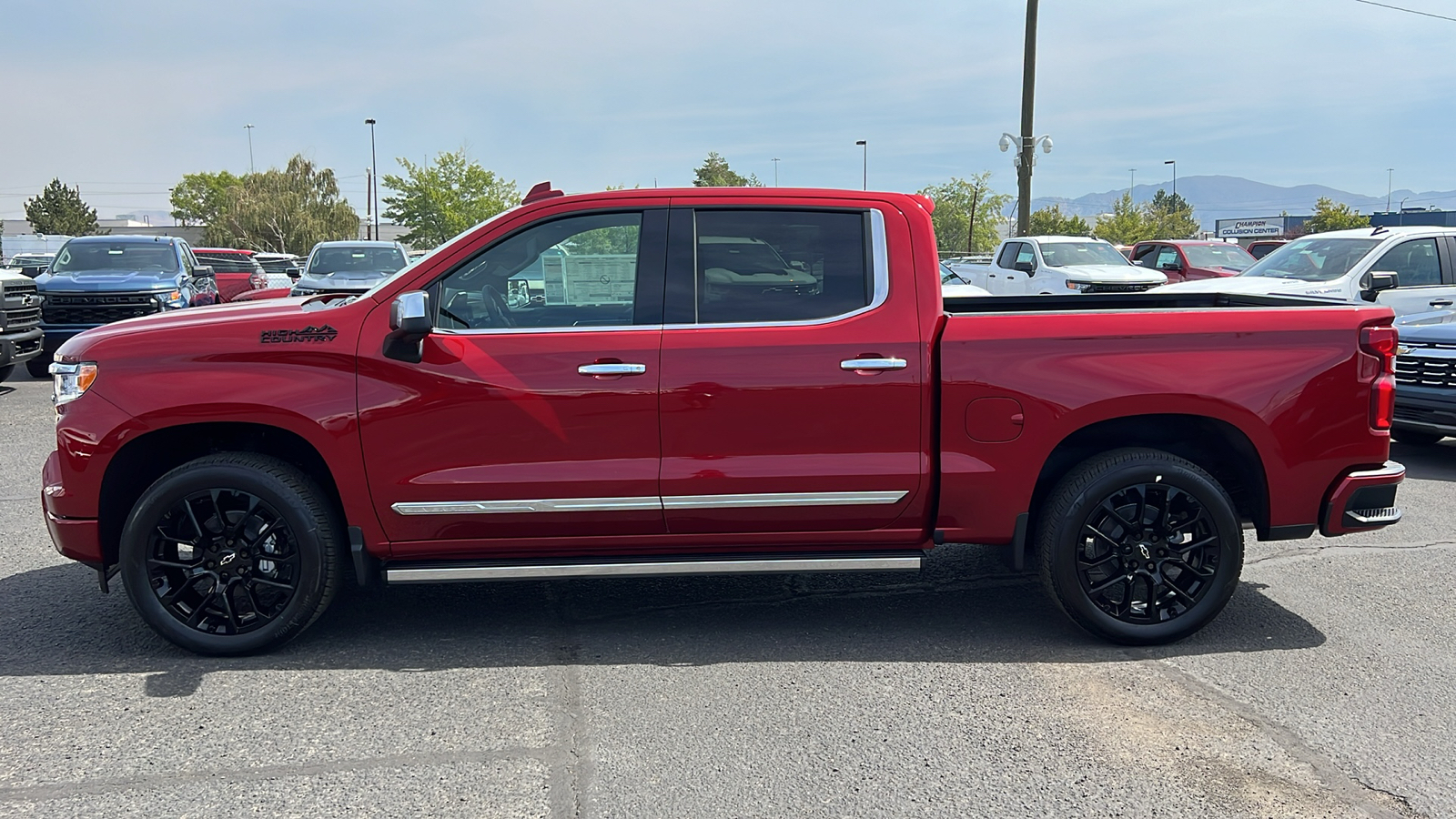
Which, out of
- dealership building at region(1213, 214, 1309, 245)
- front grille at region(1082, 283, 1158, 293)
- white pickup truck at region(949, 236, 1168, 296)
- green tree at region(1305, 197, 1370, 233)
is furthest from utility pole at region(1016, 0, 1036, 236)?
dealership building at region(1213, 214, 1309, 245)

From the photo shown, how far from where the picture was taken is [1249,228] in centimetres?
9050

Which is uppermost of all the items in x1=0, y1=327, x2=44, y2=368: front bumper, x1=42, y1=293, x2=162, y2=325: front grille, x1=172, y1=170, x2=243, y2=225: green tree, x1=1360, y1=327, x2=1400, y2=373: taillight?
x1=172, y1=170, x2=243, y2=225: green tree

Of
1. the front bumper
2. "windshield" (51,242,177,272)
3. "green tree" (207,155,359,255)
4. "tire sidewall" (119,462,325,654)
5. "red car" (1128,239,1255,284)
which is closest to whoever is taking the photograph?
"tire sidewall" (119,462,325,654)

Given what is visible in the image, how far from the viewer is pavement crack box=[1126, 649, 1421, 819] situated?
3371 millimetres

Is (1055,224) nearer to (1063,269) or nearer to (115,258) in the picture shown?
(1063,269)

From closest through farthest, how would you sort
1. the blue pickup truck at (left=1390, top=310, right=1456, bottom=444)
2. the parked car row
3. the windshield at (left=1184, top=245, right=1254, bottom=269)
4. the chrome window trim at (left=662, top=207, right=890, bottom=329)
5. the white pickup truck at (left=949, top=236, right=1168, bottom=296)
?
the chrome window trim at (left=662, top=207, right=890, bottom=329)
the blue pickup truck at (left=1390, top=310, right=1456, bottom=444)
the parked car row
the white pickup truck at (left=949, top=236, right=1168, bottom=296)
the windshield at (left=1184, top=245, right=1254, bottom=269)

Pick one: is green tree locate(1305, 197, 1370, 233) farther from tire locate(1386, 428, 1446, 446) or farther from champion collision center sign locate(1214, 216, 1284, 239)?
tire locate(1386, 428, 1446, 446)

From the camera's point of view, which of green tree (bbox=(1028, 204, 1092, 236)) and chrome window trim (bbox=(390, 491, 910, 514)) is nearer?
chrome window trim (bbox=(390, 491, 910, 514))

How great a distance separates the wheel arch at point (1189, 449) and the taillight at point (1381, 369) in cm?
52

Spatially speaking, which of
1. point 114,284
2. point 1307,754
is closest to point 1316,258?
point 1307,754

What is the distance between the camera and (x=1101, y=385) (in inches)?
181

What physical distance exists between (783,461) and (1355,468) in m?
2.45

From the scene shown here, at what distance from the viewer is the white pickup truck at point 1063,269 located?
17.8 metres

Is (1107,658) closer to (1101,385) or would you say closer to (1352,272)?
(1101,385)
